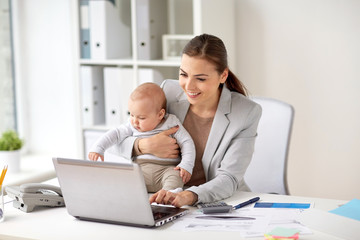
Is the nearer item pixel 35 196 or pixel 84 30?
pixel 35 196

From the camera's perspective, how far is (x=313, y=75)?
3191 millimetres

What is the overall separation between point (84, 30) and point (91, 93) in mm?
362

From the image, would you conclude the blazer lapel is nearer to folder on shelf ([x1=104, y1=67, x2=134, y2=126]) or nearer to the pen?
the pen

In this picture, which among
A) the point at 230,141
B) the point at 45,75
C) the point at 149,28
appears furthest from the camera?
the point at 45,75

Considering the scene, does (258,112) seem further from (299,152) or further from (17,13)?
(17,13)

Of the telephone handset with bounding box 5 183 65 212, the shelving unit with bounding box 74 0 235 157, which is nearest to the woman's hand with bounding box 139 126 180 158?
the telephone handset with bounding box 5 183 65 212

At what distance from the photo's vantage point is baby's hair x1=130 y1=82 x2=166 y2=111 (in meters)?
2.06

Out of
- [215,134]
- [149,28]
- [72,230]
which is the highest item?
[149,28]

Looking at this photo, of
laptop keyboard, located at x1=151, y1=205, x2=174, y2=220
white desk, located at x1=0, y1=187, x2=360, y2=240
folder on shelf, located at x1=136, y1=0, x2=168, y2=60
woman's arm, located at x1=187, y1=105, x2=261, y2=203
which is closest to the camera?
white desk, located at x1=0, y1=187, x2=360, y2=240

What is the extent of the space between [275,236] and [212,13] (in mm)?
1752

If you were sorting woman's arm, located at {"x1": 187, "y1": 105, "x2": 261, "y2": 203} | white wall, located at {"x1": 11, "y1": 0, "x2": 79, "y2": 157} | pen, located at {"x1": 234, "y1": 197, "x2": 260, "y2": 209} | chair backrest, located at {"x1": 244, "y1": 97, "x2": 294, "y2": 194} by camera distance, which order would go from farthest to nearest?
white wall, located at {"x1": 11, "y1": 0, "x2": 79, "y2": 157}, chair backrest, located at {"x1": 244, "y1": 97, "x2": 294, "y2": 194}, woman's arm, located at {"x1": 187, "y1": 105, "x2": 261, "y2": 203}, pen, located at {"x1": 234, "y1": 197, "x2": 260, "y2": 209}

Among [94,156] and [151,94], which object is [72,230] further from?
[151,94]

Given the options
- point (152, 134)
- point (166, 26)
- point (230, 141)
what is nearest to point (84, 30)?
point (166, 26)

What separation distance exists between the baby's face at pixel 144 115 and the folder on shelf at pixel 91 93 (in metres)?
1.33
